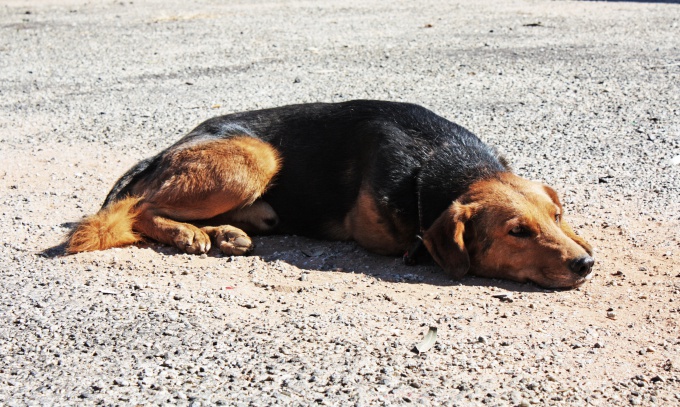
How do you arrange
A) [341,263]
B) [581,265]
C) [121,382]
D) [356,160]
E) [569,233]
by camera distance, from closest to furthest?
[121,382] < [581,265] < [569,233] < [341,263] < [356,160]

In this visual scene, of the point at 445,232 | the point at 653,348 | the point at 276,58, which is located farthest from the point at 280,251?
the point at 276,58

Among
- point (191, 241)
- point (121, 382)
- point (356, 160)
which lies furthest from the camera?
point (356, 160)

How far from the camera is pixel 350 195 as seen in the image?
223 inches

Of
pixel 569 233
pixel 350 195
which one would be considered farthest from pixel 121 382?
pixel 569 233

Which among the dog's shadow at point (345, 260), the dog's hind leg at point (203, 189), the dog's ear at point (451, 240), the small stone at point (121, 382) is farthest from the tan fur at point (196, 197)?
the small stone at point (121, 382)

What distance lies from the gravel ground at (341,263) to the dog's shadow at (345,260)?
0.02 metres

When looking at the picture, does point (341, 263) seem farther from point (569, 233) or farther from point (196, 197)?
point (569, 233)

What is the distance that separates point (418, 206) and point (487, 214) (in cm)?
49

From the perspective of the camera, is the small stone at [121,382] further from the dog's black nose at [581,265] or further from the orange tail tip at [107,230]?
the dog's black nose at [581,265]

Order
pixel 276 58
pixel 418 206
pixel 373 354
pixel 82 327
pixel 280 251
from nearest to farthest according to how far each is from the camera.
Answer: pixel 373 354 → pixel 82 327 → pixel 418 206 → pixel 280 251 → pixel 276 58

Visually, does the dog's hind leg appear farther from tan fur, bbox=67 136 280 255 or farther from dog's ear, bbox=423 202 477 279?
dog's ear, bbox=423 202 477 279

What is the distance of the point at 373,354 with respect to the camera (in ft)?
13.2

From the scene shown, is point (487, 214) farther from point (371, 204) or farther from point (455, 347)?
point (455, 347)

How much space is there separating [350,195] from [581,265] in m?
1.66
